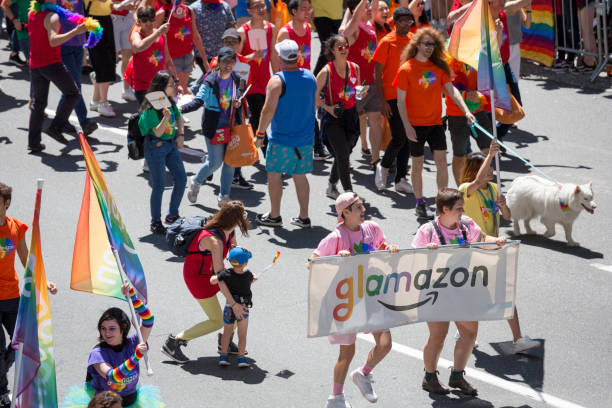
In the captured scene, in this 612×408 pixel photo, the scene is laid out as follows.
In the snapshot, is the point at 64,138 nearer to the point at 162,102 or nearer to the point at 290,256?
the point at 162,102

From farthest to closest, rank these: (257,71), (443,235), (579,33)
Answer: (579,33), (257,71), (443,235)

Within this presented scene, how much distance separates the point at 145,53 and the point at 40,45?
1.28m

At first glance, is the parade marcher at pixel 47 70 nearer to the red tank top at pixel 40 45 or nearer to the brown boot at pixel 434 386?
the red tank top at pixel 40 45

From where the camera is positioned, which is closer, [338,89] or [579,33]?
[338,89]

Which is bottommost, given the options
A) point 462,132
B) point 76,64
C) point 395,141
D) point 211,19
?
point 395,141

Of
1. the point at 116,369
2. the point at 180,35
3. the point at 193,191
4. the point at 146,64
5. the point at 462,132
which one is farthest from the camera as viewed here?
the point at 180,35

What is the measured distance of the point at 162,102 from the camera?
34.1 ft

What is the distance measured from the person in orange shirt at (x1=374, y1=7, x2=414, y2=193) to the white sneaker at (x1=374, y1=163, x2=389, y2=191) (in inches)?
2.2

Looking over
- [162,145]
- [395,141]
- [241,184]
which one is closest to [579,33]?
[395,141]

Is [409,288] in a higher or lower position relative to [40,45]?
lower

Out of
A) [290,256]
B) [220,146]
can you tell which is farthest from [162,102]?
[290,256]

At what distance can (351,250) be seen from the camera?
292 inches

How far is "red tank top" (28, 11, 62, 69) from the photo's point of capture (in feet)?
40.6

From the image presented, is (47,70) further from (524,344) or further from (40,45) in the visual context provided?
(524,344)
